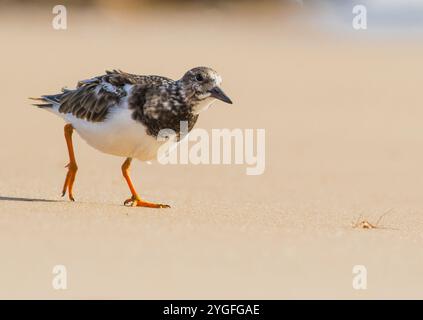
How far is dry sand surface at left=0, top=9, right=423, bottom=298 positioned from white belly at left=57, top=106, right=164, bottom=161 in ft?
1.46

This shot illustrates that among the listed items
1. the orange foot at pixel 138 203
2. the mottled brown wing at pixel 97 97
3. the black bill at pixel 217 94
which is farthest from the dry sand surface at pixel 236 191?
the black bill at pixel 217 94

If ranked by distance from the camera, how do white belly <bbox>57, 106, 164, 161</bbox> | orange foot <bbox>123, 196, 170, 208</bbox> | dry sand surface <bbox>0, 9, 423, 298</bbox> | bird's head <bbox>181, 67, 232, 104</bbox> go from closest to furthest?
dry sand surface <bbox>0, 9, 423, 298</bbox>
white belly <bbox>57, 106, 164, 161</bbox>
bird's head <bbox>181, 67, 232, 104</bbox>
orange foot <bbox>123, 196, 170, 208</bbox>

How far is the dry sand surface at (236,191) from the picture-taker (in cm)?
571

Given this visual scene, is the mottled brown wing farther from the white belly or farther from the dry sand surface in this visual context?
the dry sand surface

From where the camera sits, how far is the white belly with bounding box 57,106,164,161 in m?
7.12

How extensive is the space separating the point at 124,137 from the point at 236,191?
1.91 metres

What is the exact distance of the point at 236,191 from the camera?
28.9ft

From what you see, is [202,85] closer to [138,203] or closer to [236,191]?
[138,203]

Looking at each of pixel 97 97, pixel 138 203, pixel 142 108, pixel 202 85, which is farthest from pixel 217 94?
pixel 138 203

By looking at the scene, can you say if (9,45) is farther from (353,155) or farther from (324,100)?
(353,155)

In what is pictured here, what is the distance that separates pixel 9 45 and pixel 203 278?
13813mm

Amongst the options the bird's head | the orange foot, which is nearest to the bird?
the bird's head

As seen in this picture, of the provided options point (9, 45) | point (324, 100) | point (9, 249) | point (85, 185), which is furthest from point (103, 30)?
point (9, 249)

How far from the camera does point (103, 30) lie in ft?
72.5
